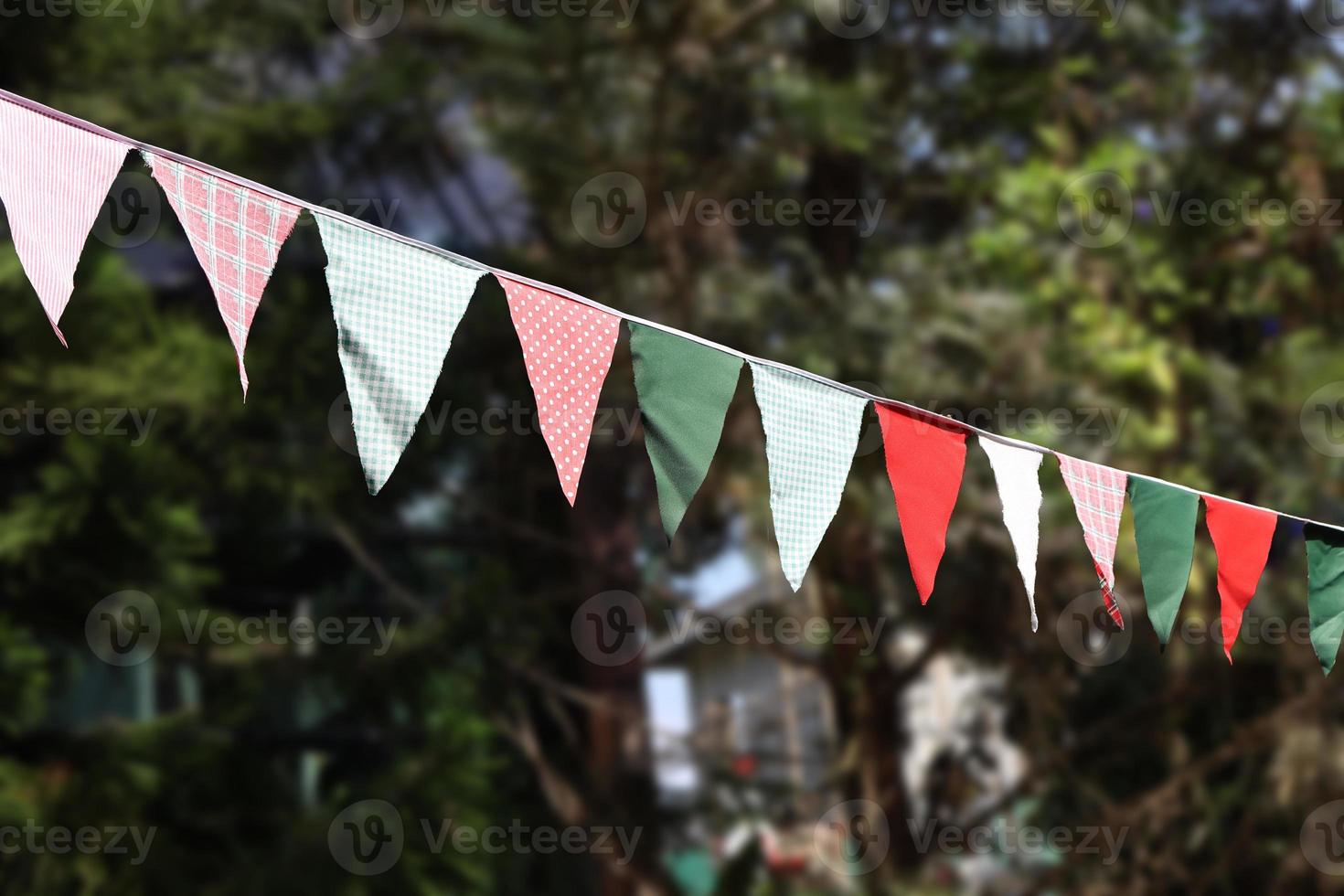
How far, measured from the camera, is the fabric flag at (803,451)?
7.86 feet

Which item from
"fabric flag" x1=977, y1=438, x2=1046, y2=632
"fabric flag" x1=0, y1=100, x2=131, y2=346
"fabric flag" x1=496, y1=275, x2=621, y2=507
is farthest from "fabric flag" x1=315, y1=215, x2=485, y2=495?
"fabric flag" x1=977, y1=438, x2=1046, y2=632

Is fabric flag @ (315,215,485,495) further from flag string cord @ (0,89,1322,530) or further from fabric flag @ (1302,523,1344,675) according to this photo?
fabric flag @ (1302,523,1344,675)

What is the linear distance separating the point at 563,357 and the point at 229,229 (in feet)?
1.72

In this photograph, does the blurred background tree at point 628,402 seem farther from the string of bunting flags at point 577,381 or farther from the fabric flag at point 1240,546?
the string of bunting flags at point 577,381

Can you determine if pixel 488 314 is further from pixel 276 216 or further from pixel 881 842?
pixel 276 216

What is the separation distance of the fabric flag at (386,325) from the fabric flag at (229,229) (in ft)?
0.26

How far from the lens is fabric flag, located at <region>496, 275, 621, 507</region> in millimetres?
2146

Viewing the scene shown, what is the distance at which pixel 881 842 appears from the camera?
245 inches

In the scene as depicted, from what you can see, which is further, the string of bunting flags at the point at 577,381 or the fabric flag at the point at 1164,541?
the fabric flag at the point at 1164,541

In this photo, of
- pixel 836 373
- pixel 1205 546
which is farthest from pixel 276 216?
pixel 1205 546

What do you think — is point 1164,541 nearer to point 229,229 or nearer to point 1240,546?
point 1240,546

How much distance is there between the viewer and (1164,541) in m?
2.85

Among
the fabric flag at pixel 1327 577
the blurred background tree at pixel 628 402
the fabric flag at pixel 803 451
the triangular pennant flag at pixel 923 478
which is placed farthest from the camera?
the blurred background tree at pixel 628 402

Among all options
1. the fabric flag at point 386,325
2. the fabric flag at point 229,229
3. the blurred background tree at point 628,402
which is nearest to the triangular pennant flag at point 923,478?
the fabric flag at point 386,325
